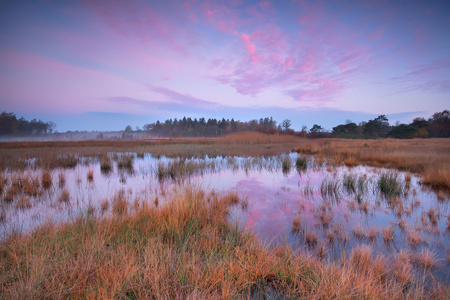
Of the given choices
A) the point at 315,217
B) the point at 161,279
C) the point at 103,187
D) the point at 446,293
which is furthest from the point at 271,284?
the point at 103,187

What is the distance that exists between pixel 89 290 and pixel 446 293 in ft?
11.9

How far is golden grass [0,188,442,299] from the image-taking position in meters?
1.85

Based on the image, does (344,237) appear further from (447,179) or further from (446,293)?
(447,179)

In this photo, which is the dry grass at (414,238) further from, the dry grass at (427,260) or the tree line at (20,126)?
the tree line at (20,126)

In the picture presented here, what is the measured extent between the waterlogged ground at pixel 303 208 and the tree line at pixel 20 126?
248 ft

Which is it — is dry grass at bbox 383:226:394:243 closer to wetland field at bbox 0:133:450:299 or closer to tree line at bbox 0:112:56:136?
wetland field at bbox 0:133:450:299

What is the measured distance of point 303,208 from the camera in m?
5.28

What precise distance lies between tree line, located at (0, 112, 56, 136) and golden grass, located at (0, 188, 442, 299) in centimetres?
8219

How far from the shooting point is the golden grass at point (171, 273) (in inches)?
72.9

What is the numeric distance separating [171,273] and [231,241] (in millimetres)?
1246

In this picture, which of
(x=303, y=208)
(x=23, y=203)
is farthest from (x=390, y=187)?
(x=23, y=203)

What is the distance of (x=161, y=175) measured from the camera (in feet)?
30.7

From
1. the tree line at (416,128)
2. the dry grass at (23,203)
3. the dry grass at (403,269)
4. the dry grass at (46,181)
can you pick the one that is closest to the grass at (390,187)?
the dry grass at (403,269)

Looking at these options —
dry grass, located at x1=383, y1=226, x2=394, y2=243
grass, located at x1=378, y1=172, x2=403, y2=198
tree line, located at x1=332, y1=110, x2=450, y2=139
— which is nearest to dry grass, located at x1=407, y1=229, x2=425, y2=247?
dry grass, located at x1=383, y1=226, x2=394, y2=243
